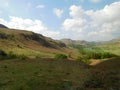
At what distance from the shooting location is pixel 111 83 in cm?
1809

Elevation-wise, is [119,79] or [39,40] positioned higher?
[39,40]

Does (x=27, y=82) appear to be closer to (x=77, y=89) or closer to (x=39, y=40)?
(x=77, y=89)

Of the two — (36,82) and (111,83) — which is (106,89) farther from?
(36,82)

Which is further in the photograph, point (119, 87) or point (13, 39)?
point (13, 39)

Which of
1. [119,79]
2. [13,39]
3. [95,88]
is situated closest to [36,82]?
[95,88]

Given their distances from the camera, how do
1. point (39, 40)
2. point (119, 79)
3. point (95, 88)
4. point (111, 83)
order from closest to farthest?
Result: point (95, 88) < point (111, 83) < point (119, 79) < point (39, 40)

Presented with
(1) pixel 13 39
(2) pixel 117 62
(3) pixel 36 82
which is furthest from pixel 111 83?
(1) pixel 13 39

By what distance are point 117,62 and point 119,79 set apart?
15843mm

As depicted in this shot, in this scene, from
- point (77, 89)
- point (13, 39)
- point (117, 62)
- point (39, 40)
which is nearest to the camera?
point (77, 89)

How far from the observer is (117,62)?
3541cm

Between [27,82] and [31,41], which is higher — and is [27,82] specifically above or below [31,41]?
below

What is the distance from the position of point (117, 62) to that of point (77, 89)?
832 inches

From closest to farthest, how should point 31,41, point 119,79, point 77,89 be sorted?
point 77,89 < point 119,79 < point 31,41

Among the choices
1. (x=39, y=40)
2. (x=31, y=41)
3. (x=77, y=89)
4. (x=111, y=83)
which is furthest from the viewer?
(x=39, y=40)
